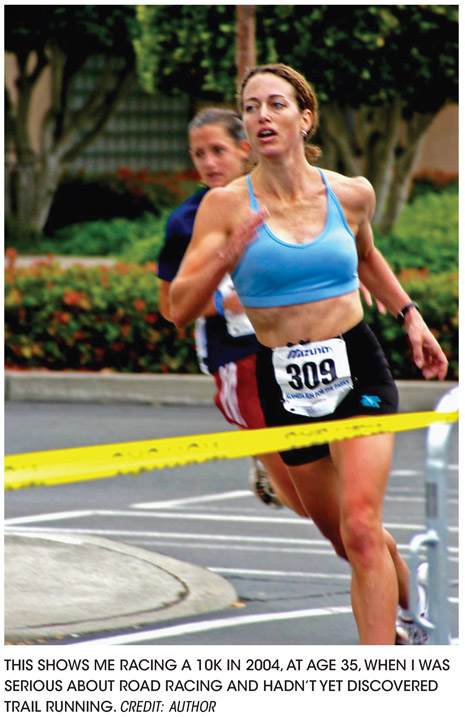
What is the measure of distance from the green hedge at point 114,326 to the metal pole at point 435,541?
29.0 ft

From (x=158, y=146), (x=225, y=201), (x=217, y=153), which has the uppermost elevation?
(x=158, y=146)

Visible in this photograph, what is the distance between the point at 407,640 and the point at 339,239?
4.78 ft

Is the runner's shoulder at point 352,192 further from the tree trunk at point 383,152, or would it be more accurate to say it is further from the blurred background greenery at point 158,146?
the tree trunk at point 383,152

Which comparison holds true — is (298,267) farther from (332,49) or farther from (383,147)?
(383,147)

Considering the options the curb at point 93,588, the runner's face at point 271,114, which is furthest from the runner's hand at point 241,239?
the curb at point 93,588

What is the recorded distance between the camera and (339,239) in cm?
469

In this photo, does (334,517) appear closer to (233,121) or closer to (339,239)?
(339,239)

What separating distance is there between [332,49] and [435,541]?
14.7 metres

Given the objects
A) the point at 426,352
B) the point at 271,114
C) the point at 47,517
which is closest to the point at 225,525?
the point at 47,517

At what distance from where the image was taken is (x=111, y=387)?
13078 millimetres
